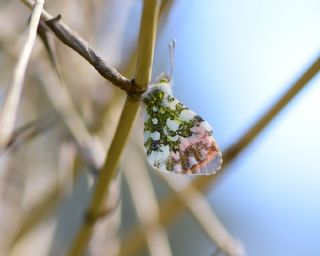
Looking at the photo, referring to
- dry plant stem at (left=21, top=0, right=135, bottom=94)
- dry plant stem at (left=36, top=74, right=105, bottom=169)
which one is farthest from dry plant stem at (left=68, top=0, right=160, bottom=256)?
dry plant stem at (left=36, top=74, right=105, bottom=169)

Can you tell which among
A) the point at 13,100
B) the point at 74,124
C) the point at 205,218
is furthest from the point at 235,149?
the point at 13,100

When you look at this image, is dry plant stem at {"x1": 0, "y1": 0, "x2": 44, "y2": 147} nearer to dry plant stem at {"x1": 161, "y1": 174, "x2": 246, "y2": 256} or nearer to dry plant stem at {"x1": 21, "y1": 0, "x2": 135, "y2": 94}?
dry plant stem at {"x1": 21, "y1": 0, "x2": 135, "y2": 94}

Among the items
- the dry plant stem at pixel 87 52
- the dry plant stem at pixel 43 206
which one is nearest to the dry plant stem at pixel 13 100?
the dry plant stem at pixel 87 52

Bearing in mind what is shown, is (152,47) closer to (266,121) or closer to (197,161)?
(197,161)

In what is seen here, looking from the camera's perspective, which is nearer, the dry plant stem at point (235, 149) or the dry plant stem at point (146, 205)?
the dry plant stem at point (235, 149)

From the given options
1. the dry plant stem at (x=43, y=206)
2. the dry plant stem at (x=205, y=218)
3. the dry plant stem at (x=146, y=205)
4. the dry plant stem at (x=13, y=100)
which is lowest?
the dry plant stem at (x=43, y=206)

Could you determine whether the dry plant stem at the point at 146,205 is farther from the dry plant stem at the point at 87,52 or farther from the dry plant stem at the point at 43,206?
the dry plant stem at the point at 87,52

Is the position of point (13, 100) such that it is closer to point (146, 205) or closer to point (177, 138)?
point (177, 138)
